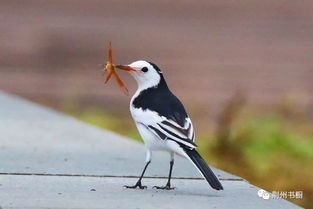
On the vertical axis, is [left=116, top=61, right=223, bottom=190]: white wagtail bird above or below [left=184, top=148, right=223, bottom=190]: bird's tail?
above

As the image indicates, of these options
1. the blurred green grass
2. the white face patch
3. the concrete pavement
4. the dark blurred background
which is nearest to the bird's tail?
the concrete pavement

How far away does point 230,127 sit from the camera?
13680 mm

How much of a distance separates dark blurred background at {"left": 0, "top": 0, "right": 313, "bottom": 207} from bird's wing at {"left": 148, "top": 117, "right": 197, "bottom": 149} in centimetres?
410

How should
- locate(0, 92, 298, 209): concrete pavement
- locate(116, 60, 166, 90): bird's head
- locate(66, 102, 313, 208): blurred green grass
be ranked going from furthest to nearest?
locate(66, 102, 313, 208): blurred green grass < locate(116, 60, 166, 90): bird's head < locate(0, 92, 298, 209): concrete pavement

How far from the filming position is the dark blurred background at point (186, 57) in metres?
15.8

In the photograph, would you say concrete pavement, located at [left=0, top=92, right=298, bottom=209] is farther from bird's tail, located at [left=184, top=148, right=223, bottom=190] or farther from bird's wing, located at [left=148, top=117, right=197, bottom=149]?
bird's wing, located at [left=148, top=117, right=197, bottom=149]

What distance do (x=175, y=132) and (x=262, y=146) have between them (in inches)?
167

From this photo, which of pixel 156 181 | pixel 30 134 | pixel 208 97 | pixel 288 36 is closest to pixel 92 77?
pixel 208 97

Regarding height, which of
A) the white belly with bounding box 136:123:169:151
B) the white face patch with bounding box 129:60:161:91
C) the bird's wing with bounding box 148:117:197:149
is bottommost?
the white belly with bounding box 136:123:169:151

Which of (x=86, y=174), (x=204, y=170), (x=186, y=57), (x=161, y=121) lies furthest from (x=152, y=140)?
(x=186, y=57)

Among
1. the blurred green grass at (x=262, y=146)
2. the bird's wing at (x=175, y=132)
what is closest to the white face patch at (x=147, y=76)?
the bird's wing at (x=175, y=132)

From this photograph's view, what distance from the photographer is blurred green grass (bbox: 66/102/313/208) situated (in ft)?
38.1

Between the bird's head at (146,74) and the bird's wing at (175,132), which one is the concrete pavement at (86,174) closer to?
the bird's wing at (175,132)

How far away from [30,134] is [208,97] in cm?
615
